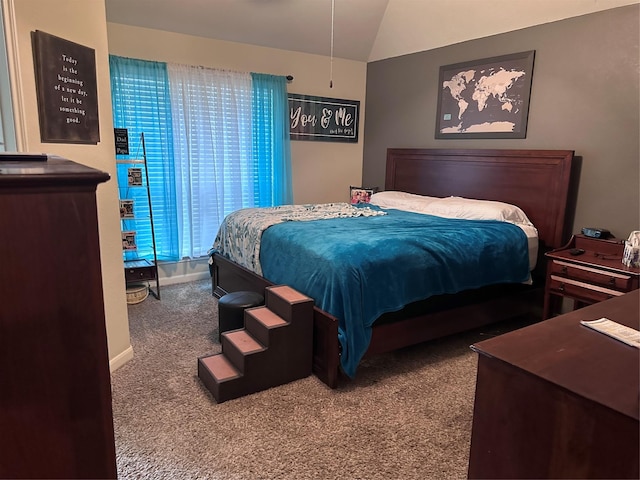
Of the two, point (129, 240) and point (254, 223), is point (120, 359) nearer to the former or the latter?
point (254, 223)

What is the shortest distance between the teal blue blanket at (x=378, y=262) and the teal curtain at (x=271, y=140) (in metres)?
1.45

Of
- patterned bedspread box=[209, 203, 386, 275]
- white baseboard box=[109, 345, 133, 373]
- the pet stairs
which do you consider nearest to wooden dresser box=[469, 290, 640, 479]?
the pet stairs

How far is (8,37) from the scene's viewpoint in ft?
6.34

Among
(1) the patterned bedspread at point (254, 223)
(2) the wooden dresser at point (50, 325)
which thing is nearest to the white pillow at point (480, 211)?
(1) the patterned bedspread at point (254, 223)

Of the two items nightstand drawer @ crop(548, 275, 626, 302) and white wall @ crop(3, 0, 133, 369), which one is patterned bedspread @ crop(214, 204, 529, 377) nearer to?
nightstand drawer @ crop(548, 275, 626, 302)

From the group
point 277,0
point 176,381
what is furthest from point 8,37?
point 277,0

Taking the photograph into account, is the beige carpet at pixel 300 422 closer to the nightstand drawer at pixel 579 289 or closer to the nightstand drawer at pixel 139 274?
the nightstand drawer at pixel 579 289

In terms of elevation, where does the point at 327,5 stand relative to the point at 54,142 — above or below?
above

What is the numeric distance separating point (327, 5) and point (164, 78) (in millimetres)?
1686

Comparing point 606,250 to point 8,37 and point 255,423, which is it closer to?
point 255,423

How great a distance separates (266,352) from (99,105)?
1650 millimetres

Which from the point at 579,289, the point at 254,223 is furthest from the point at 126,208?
the point at 579,289

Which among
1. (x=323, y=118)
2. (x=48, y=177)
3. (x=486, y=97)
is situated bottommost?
(x=48, y=177)

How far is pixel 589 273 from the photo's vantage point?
2.92 metres
